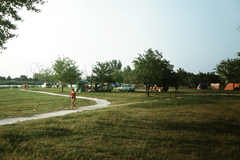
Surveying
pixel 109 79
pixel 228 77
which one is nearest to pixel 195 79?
pixel 228 77

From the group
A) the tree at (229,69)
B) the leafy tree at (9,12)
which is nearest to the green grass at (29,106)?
the leafy tree at (9,12)

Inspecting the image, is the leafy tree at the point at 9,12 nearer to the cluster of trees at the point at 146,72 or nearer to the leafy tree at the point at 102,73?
the cluster of trees at the point at 146,72

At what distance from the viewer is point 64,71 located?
132 feet

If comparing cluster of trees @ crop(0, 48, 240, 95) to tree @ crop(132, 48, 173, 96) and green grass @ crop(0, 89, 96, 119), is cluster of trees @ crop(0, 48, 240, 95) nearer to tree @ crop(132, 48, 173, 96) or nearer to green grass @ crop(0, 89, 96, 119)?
tree @ crop(132, 48, 173, 96)

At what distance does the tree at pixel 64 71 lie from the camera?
1553 inches

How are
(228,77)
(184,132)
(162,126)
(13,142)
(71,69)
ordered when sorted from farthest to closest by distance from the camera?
(71,69), (228,77), (162,126), (184,132), (13,142)

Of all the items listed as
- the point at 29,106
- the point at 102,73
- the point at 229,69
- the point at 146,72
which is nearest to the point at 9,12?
the point at 29,106

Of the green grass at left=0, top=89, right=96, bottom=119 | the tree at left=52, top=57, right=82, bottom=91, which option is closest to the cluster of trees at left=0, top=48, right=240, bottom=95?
the tree at left=52, top=57, right=82, bottom=91

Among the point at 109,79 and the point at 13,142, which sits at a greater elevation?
the point at 109,79

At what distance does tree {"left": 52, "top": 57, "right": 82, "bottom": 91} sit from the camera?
39434mm

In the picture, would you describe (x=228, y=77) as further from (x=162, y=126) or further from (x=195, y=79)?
(x=195, y=79)

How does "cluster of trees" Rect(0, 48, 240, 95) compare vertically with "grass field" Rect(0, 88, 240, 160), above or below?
above

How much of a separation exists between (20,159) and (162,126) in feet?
17.8

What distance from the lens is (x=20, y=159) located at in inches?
166
